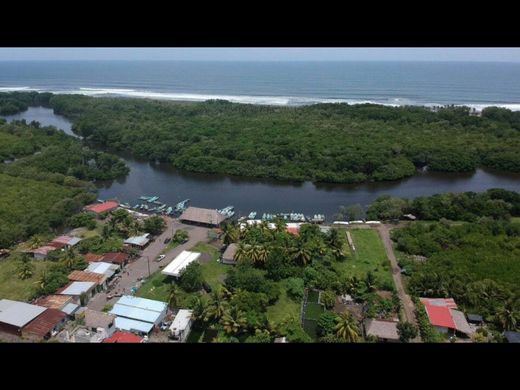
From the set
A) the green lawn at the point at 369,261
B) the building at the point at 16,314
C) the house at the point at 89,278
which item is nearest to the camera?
the building at the point at 16,314

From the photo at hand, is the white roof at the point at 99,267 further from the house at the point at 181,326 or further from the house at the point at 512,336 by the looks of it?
the house at the point at 512,336

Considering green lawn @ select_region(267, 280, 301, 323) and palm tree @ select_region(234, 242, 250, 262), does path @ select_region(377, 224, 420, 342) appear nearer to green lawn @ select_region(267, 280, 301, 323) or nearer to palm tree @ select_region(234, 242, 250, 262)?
green lawn @ select_region(267, 280, 301, 323)

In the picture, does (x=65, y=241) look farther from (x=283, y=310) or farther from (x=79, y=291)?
(x=283, y=310)

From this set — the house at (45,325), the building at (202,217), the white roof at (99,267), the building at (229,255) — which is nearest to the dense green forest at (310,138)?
the building at (202,217)

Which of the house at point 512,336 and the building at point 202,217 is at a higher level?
Answer: the building at point 202,217

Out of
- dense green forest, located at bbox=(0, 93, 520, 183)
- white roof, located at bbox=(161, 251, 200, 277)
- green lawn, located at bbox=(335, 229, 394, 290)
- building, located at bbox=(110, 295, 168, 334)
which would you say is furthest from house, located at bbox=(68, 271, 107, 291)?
dense green forest, located at bbox=(0, 93, 520, 183)

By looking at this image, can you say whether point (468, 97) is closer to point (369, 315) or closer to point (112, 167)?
point (112, 167)

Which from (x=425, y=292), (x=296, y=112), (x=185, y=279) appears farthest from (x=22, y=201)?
(x=296, y=112)
